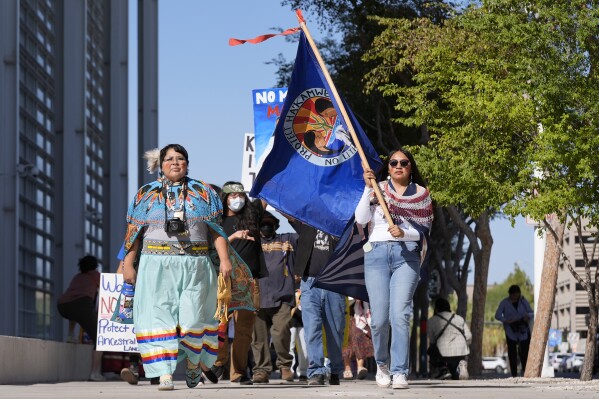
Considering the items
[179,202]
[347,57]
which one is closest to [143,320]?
[179,202]

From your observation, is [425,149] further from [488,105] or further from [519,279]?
[519,279]

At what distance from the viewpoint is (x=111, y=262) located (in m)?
43.7

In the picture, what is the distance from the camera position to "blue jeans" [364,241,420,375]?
11.4 m

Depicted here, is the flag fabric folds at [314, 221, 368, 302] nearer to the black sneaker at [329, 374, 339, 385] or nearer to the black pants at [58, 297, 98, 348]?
the black sneaker at [329, 374, 339, 385]

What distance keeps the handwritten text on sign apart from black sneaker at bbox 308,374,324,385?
3.57 meters

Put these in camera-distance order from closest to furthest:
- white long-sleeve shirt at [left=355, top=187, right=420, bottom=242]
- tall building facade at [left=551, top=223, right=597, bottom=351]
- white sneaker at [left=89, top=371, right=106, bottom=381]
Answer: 1. white long-sleeve shirt at [left=355, top=187, right=420, bottom=242]
2. white sneaker at [left=89, top=371, right=106, bottom=381]
3. tall building facade at [left=551, top=223, right=597, bottom=351]

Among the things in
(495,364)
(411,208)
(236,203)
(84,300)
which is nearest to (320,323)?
(236,203)

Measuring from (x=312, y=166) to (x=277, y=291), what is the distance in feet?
9.21

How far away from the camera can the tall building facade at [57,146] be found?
91.7ft

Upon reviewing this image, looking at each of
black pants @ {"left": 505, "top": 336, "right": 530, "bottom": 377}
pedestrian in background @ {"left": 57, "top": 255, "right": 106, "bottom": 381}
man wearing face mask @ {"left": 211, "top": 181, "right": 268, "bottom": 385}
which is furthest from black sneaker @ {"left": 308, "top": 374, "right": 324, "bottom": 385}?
black pants @ {"left": 505, "top": 336, "right": 530, "bottom": 377}

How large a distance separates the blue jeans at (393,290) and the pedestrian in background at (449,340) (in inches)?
368

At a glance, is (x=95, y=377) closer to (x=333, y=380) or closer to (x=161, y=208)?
(x=333, y=380)

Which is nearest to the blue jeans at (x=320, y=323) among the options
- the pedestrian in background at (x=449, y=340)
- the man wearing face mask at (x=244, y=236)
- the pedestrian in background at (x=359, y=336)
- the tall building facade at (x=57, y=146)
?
the man wearing face mask at (x=244, y=236)

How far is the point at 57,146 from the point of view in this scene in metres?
38.2
